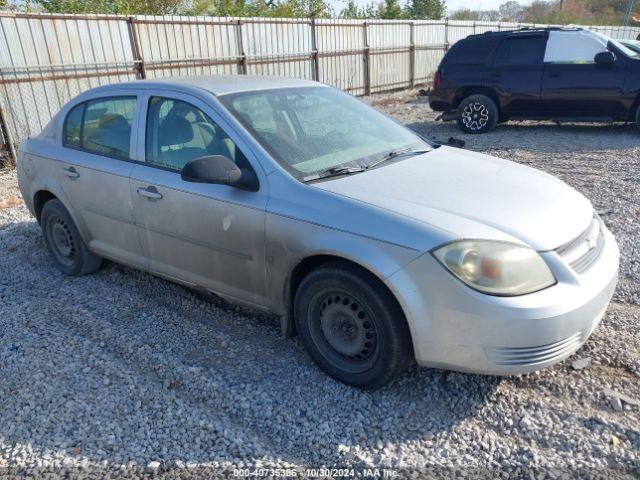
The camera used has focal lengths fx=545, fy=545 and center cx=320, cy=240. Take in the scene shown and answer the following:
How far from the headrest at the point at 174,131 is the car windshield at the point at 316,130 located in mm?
337

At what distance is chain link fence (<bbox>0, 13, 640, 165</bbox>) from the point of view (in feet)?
29.5

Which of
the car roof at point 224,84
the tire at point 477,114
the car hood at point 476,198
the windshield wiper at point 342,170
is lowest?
the tire at point 477,114

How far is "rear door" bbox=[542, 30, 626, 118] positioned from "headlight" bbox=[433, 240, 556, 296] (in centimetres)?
868

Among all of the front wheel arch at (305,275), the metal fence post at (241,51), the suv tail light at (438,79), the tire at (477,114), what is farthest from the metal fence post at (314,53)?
the front wheel arch at (305,275)

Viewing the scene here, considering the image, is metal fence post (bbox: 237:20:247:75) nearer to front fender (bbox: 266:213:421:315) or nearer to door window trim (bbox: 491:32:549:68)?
door window trim (bbox: 491:32:549:68)

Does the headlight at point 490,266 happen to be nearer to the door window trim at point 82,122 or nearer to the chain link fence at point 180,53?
the door window trim at point 82,122

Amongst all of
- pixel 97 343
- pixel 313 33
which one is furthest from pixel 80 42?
pixel 97 343

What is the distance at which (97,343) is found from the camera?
3639 mm

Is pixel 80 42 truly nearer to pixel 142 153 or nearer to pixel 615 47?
pixel 142 153

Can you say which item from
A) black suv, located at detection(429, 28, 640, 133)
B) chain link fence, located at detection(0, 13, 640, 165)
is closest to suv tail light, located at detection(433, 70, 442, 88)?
black suv, located at detection(429, 28, 640, 133)

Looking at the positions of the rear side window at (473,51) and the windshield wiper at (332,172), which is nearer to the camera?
the windshield wiper at (332,172)

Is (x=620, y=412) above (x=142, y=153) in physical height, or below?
below

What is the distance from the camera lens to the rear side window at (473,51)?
10.7 m

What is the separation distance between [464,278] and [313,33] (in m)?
13.9
